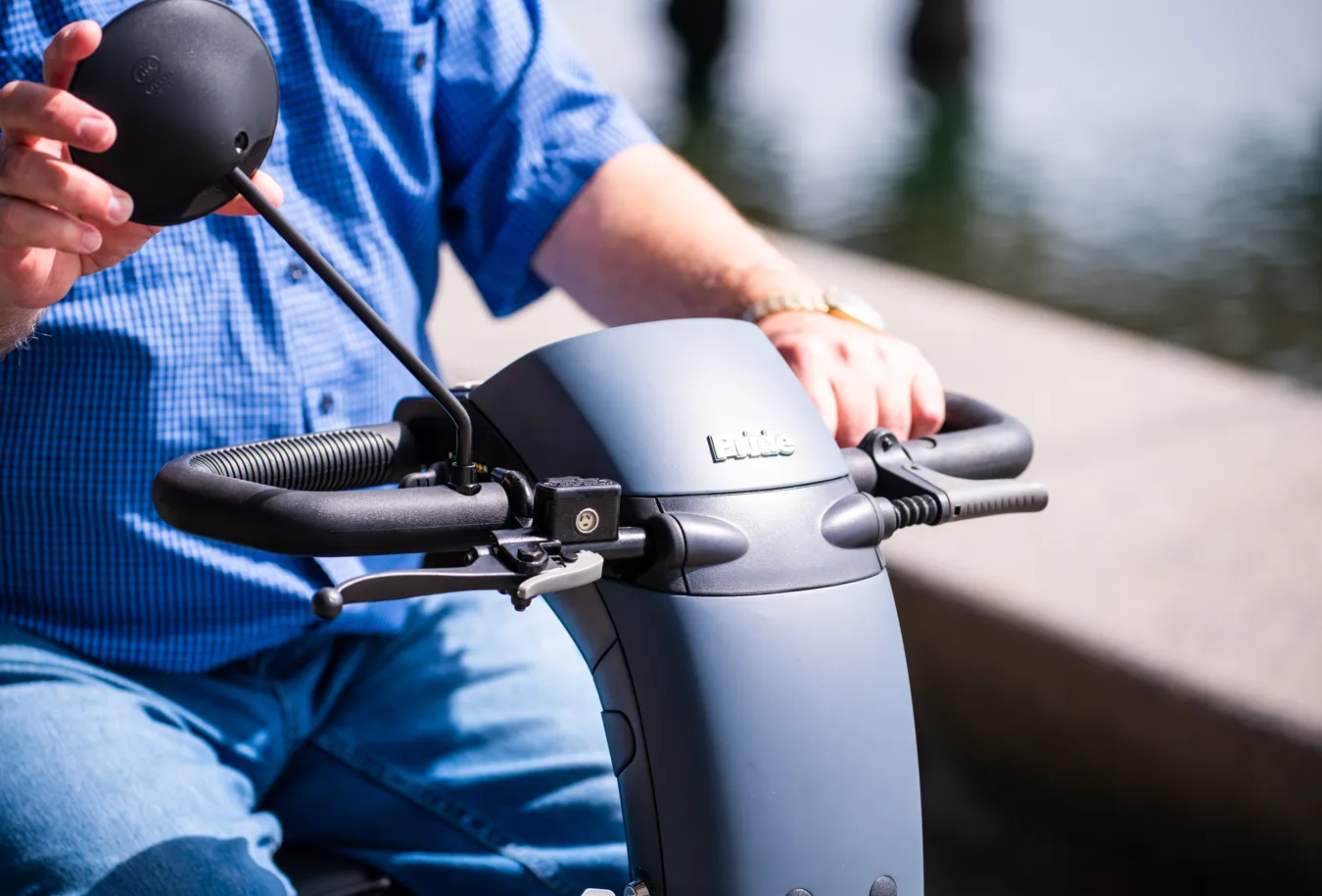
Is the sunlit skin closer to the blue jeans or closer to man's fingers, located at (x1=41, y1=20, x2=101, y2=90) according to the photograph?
man's fingers, located at (x1=41, y1=20, x2=101, y2=90)

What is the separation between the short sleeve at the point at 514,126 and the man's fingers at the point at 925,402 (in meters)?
0.45

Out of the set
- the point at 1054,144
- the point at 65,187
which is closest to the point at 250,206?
the point at 65,187

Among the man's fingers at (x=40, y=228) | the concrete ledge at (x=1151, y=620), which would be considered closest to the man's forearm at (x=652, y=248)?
the man's fingers at (x=40, y=228)

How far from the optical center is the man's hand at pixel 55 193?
0.66 meters

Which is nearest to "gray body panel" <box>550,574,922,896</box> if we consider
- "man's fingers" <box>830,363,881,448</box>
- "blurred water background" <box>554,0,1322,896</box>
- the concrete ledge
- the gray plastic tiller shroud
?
the gray plastic tiller shroud

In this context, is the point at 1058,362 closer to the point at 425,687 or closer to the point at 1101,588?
the point at 1101,588

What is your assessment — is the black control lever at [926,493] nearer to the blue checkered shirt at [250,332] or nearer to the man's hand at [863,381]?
the man's hand at [863,381]

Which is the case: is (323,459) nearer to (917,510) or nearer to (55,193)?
(55,193)

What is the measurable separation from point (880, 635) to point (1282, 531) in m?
1.61

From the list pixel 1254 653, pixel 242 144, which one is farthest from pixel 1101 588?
pixel 242 144

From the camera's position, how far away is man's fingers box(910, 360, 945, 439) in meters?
1.02

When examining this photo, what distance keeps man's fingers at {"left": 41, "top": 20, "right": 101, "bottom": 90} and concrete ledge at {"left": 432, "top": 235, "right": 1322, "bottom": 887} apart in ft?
5.13

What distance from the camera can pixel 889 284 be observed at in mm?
3713

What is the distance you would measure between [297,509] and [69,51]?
0.25 meters
